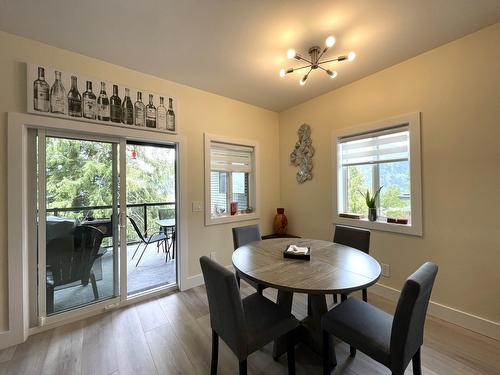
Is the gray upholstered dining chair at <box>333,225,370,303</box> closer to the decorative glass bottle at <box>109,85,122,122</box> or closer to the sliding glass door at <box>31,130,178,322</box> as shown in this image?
the sliding glass door at <box>31,130,178,322</box>

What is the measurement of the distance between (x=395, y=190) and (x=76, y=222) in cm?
357

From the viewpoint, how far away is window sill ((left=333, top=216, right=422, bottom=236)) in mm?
2307

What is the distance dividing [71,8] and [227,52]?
1.23m

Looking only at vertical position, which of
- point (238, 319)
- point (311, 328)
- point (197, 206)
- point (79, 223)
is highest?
point (197, 206)

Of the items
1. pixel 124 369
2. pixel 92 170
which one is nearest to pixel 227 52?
pixel 92 170

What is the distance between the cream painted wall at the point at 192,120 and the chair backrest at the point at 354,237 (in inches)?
59.0

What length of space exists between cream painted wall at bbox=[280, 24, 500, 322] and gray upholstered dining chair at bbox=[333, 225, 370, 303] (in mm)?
551

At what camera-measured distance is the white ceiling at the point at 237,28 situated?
1606 millimetres

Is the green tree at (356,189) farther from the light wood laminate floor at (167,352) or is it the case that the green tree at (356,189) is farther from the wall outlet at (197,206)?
the wall outlet at (197,206)

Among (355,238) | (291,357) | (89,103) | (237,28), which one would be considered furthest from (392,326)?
(89,103)

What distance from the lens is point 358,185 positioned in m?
2.91

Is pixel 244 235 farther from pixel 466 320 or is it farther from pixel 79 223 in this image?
pixel 466 320

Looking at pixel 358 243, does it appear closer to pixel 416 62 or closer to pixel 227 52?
pixel 416 62

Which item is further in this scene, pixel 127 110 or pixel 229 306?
pixel 127 110
